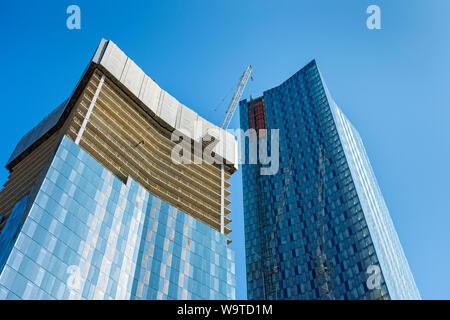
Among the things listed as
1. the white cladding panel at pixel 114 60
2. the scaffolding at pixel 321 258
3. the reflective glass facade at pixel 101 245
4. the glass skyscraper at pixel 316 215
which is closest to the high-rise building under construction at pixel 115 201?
the reflective glass facade at pixel 101 245

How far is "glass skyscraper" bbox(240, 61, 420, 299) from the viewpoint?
109 m

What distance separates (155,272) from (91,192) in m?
17.4

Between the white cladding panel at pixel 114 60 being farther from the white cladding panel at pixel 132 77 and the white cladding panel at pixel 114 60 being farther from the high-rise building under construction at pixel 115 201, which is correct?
the white cladding panel at pixel 132 77

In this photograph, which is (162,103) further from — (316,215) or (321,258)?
(321,258)

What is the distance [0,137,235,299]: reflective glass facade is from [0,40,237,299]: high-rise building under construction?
176 mm

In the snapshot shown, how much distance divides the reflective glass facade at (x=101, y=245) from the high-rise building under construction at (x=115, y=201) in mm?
176

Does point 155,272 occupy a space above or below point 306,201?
below

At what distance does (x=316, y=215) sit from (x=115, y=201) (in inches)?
2848

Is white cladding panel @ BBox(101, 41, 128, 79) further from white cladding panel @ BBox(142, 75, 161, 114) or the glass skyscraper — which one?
the glass skyscraper

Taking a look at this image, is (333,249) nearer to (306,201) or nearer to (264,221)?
(306,201)

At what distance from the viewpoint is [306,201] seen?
441 feet

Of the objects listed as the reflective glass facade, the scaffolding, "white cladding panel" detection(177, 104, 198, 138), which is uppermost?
"white cladding panel" detection(177, 104, 198, 138)

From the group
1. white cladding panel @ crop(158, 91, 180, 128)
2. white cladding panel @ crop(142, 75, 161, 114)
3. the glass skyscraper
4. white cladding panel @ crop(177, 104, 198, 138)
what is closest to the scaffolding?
the glass skyscraper

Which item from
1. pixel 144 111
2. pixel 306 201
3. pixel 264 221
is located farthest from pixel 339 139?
pixel 144 111
